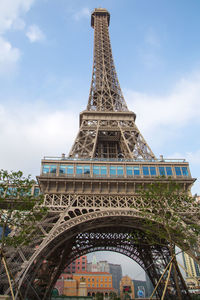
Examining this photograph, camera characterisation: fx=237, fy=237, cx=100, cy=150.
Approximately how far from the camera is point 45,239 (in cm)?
2309

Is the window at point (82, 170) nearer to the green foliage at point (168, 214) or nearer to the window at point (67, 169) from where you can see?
the window at point (67, 169)

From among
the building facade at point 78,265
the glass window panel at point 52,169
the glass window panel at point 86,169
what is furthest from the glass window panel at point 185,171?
A: the building facade at point 78,265

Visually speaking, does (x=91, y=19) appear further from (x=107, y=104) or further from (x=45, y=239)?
(x=45, y=239)

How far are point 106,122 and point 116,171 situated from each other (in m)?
13.6

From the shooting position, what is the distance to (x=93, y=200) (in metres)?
26.8

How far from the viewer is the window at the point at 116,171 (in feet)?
96.1

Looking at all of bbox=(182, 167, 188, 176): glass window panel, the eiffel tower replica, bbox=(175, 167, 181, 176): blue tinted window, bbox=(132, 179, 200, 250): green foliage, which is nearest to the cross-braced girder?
the eiffel tower replica

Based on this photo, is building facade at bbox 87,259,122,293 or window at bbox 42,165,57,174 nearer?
window at bbox 42,165,57,174

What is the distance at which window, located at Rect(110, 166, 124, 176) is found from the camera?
29.3 m

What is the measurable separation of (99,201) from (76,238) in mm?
10796

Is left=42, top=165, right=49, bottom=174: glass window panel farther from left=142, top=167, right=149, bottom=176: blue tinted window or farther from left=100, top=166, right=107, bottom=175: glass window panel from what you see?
left=142, top=167, right=149, bottom=176: blue tinted window

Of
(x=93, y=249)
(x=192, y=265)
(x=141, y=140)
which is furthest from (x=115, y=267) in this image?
(x=141, y=140)

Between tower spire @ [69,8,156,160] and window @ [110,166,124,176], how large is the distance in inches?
159

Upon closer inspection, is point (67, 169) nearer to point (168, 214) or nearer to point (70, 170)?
point (70, 170)
